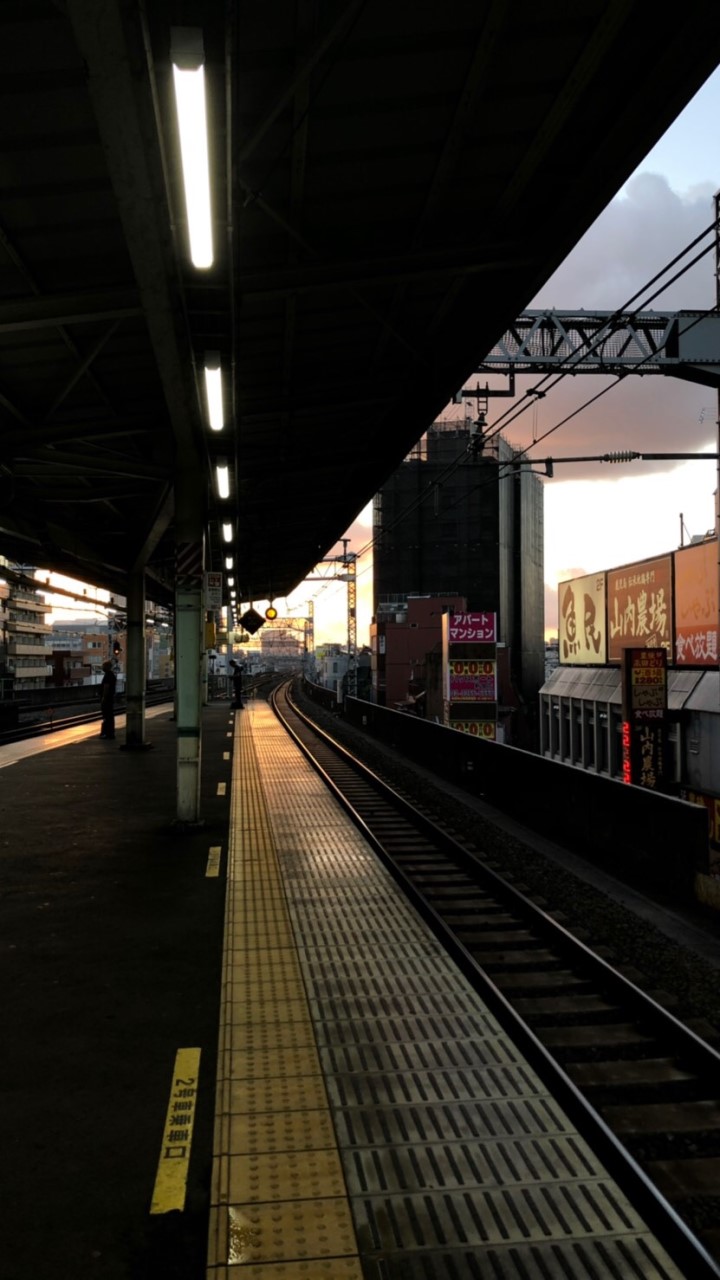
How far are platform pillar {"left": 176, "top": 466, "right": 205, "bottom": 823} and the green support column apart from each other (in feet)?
30.8

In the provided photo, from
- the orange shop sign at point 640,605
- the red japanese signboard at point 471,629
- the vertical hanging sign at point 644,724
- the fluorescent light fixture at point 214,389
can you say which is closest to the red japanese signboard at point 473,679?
the red japanese signboard at point 471,629

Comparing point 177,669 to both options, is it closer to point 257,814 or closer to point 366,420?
point 257,814

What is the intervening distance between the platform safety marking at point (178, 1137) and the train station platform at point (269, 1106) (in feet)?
0.03

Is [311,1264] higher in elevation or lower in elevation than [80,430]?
lower

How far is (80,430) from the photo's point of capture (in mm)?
11359

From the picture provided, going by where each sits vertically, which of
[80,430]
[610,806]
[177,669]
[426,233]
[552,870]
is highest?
[426,233]

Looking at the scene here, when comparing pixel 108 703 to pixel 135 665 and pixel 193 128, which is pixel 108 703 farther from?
pixel 193 128

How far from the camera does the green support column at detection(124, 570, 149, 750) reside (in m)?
21.2

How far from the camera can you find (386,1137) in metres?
4.07

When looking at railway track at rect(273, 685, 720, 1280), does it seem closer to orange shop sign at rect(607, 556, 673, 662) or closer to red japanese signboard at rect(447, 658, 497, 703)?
orange shop sign at rect(607, 556, 673, 662)

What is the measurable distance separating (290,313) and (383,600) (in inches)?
2981

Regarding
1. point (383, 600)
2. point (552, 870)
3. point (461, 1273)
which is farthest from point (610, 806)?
point (383, 600)

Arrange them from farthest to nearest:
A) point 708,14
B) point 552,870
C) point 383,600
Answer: point 383,600 < point 552,870 < point 708,14

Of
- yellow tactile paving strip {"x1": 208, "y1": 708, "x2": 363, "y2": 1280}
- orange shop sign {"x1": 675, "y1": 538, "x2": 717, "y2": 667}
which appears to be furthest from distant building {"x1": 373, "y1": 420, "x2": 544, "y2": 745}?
yellow tactile paving strip {"x1": 208, "y1": 708, "x2": 363, "y2": 1280}
